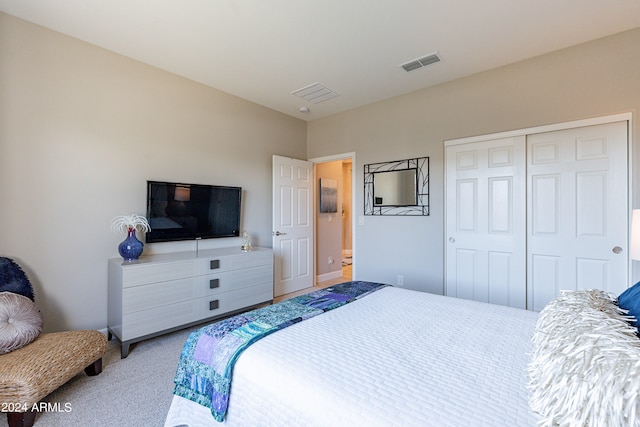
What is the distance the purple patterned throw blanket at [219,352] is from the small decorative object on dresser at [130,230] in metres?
1.64

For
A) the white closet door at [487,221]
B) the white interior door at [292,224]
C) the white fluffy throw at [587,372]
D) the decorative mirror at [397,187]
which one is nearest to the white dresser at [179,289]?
the white interior door at [292,224]

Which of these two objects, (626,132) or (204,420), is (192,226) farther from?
(626,132)

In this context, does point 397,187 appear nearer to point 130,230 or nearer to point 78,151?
point 130,230

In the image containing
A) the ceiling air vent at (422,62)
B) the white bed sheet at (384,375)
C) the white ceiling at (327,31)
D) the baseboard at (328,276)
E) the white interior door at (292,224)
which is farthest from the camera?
the baseboard at (328,276)

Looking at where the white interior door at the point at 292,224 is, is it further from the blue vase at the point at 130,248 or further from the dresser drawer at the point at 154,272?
the blue vase at the point at 130,248

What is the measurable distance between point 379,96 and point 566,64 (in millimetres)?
1838

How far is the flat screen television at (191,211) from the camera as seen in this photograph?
2.92 meters

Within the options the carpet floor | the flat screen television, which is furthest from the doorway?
the carpet floor

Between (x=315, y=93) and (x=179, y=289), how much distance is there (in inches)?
106

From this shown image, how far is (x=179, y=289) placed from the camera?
2689 mm

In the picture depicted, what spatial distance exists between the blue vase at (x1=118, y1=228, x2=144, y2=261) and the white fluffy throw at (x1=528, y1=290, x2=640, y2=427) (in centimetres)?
286

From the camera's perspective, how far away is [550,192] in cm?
272

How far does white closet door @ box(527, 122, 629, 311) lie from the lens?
2.42 meters

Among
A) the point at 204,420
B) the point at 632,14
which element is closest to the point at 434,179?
the point at 632,14
